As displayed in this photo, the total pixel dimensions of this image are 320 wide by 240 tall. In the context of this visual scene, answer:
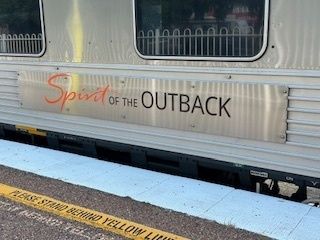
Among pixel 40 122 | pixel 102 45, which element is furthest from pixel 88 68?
pixel 40 122

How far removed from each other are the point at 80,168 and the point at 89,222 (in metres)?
1.20

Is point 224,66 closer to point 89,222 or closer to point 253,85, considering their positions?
point 253,85

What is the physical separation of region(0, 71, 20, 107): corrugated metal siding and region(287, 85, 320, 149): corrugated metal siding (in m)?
3.24

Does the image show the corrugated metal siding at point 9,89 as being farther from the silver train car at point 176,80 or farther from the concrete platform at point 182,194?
the concrete platform at point 182,194

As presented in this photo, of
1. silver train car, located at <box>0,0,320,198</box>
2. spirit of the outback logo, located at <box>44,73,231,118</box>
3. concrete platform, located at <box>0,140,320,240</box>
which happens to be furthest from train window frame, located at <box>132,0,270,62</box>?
concrete platform, located at <box>0,140,320,240</box>

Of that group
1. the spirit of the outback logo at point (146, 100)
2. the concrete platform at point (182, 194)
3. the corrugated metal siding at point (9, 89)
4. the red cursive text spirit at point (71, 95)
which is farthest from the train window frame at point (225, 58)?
the corrugated metal siding at point (9, 89)

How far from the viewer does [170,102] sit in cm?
424

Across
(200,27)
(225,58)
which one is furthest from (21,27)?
(225,58)

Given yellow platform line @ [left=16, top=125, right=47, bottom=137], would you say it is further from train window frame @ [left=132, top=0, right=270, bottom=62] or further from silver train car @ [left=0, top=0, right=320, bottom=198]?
train window frame @ [left=132, top=0, right=270, bottom=62]

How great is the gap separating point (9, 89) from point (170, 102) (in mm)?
2312

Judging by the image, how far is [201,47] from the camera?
4.02m

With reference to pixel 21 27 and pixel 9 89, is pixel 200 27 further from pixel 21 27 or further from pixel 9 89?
pixel 9 89

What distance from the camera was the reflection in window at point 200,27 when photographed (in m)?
3.72

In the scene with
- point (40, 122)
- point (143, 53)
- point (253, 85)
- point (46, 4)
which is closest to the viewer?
point (253, 85)
